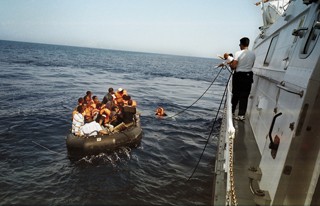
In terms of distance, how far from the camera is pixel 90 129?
986cm

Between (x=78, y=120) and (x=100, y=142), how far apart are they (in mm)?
1229

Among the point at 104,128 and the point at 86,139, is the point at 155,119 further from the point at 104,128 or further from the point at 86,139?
the point at 86,139

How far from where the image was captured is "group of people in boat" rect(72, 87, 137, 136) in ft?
32.3

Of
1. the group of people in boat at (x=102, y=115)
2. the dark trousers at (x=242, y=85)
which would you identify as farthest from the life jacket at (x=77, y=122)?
the dark trousers at (x=242, y=85)

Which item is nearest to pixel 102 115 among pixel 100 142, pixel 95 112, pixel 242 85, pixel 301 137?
pixel 95 112

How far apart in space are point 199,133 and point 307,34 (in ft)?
37.3

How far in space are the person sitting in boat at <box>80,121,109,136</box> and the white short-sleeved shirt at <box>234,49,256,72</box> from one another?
237 inches

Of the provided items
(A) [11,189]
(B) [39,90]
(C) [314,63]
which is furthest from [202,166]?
(B) [39,90]

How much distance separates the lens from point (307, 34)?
140 inches

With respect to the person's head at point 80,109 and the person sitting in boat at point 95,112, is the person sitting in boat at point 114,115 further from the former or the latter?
the person's head at point 80,109

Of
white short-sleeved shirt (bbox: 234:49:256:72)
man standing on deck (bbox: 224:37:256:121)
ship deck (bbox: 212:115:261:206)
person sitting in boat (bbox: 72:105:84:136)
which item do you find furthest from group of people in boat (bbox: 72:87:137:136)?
white short-sleeved shirt (bbox: 234:49:256:72)

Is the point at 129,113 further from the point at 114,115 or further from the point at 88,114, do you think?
the point at 88,114

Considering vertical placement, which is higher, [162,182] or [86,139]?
[86,139]

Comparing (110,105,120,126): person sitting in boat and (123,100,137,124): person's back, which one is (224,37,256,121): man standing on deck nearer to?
(123,100,137,124): person's back
